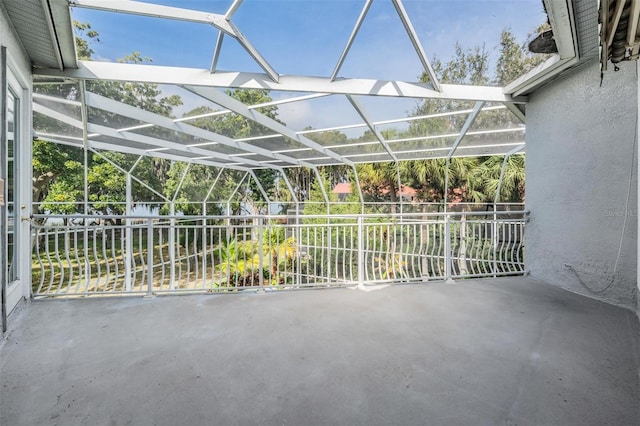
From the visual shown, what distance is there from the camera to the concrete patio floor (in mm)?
1468

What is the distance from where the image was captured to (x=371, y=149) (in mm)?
7527

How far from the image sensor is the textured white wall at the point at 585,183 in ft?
9.59

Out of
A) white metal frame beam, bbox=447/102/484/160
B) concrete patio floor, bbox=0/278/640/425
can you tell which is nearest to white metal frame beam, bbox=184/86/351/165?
concrete patio floor, bbox=0/278/640/425

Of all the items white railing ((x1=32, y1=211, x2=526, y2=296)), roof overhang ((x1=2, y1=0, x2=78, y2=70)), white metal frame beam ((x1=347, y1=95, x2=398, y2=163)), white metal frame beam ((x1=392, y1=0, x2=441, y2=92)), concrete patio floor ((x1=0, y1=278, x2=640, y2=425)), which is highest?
white metal frame beam ((x1=392, y1=0, x2=441, y2=92))

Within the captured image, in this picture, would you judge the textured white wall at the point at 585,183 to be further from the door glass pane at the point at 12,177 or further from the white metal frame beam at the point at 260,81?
the door glass pane at the point at 12,177

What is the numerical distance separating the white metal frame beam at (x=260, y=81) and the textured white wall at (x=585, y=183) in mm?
947

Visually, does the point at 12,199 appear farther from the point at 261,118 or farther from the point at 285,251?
the point at 261,118

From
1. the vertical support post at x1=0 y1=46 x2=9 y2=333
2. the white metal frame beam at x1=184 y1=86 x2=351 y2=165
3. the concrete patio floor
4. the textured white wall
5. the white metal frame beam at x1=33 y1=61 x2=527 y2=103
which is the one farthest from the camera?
the white metal frame beam at x1=184 y1=86 x2=351 y2=165

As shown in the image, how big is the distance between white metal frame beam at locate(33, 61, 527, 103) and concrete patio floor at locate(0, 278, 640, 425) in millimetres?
2594

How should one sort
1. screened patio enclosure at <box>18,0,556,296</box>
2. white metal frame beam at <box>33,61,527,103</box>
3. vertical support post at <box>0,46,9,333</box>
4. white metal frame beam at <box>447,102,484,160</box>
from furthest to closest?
white metal frame beam at <box>447,102,484,160</box> → white metal frame beam at <box>33,61,527,103</box> → screened patio enclosure at <box>18,0,556,296</box> → vertical support post at <box>0,46,9,333</box>

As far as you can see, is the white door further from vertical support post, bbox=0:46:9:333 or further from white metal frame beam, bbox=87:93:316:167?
white metal frame beam, bbox=87:93:316:167

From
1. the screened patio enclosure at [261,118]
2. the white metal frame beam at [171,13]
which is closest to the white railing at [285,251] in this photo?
the screened patio enclosure at [261,118]

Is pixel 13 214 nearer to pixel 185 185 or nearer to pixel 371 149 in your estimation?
pixel 371 149

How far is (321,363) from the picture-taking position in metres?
1.91
